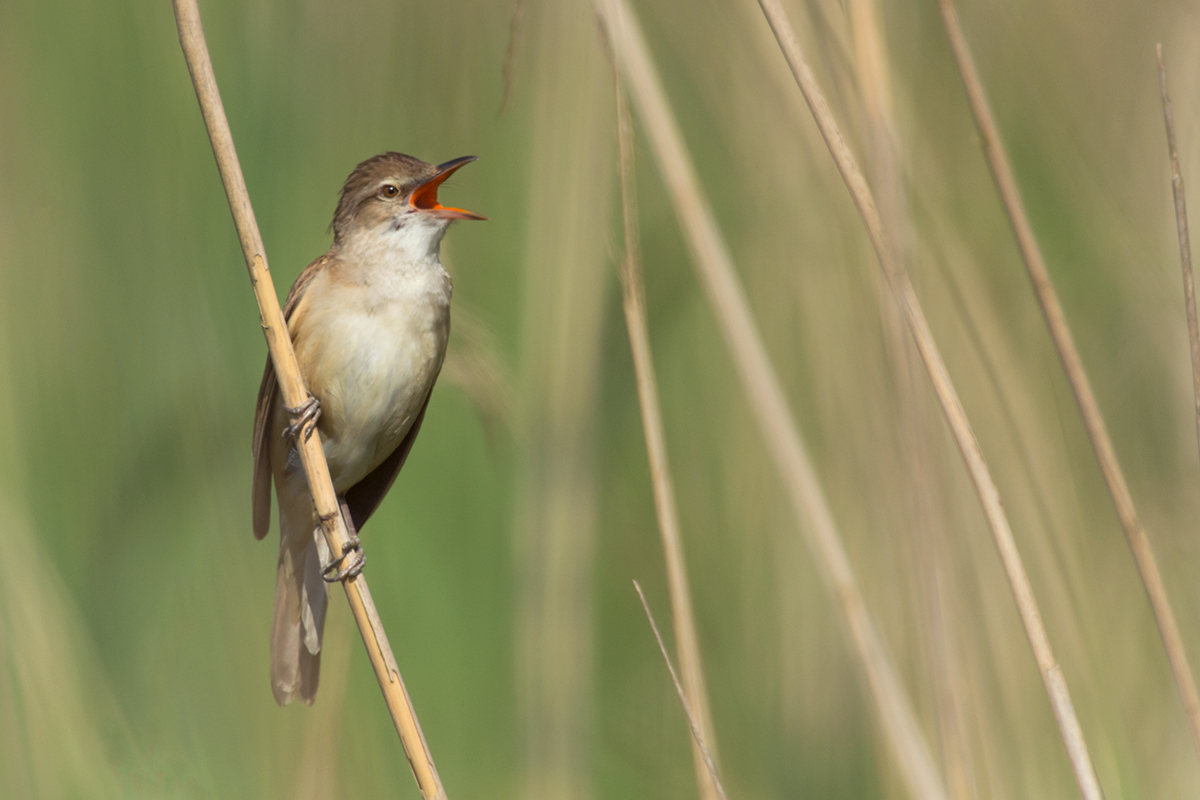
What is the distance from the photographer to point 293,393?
1728mm

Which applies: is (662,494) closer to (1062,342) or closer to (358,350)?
(1062,342)

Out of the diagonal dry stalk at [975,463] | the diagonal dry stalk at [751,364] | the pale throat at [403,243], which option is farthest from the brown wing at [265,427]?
the diagonal dry stalk at [975,463]

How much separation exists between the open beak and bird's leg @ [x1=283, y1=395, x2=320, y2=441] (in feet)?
1.79

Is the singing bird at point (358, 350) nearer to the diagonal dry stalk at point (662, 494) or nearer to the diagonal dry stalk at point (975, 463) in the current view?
the diagonal dry stalk at point (662, 494)

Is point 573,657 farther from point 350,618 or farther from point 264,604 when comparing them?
point 264,604

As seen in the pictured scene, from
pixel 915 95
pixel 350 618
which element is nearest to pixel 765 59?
pixel 915 95

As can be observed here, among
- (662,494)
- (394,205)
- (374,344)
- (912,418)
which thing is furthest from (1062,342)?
(394,205)

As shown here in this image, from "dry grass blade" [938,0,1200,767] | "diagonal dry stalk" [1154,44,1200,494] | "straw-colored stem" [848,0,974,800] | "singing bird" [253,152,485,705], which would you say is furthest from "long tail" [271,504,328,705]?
"diagonal dry stalk" [1154,44,1200,494]

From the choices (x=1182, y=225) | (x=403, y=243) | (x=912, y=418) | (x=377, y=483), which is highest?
(x=403, y=243)

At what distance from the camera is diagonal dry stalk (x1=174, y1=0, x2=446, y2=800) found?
146 cm

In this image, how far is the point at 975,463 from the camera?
1.36 meters

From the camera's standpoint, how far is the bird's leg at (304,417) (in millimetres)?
1723

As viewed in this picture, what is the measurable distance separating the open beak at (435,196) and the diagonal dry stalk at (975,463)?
998mm

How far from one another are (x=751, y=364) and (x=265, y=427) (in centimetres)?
132
